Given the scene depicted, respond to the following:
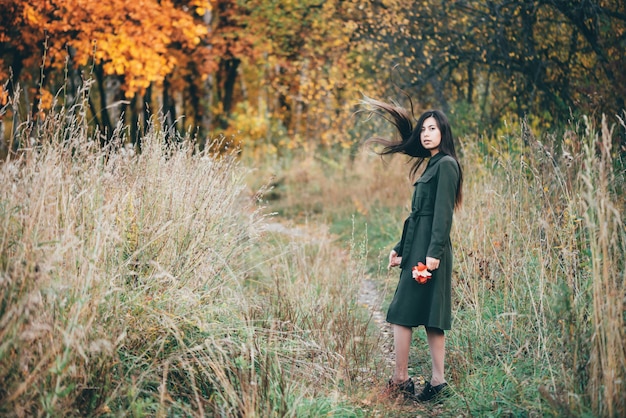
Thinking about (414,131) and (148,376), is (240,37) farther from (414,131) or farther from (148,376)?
(148,376)

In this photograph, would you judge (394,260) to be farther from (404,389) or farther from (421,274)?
(404,389)

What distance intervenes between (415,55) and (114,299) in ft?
25.7

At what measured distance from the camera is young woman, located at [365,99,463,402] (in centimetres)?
399

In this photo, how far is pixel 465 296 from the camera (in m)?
5.38

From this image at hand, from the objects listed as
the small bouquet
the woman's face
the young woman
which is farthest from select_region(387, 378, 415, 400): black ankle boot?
the woman's face

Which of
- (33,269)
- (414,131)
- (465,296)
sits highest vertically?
(414,131)

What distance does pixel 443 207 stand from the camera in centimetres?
402

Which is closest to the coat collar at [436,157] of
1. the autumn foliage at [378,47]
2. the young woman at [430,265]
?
the young woman at [430,265]

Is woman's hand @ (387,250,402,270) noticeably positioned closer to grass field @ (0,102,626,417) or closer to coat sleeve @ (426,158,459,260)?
coat sleeve @ (426,158,459,260)

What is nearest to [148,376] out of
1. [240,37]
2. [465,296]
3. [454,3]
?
[465,296]

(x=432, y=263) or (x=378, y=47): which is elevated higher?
(x=378, y=47)

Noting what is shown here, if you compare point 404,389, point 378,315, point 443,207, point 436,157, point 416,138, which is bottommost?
point 378,315

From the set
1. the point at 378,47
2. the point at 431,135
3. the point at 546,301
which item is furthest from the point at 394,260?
the point at 378,47

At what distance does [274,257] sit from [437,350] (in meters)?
2.43
